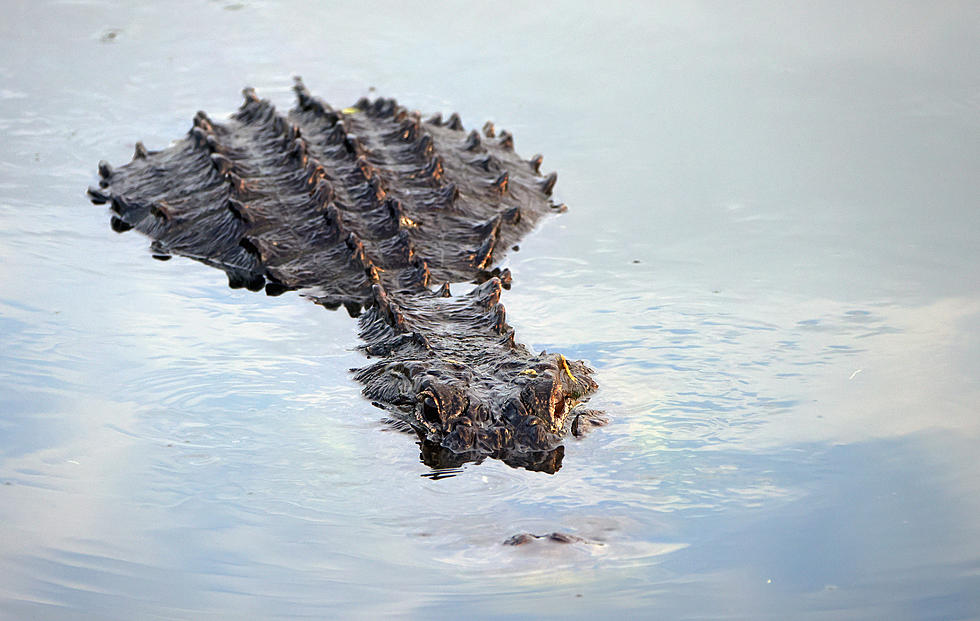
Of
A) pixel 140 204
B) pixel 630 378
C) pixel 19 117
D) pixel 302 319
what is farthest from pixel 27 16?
pixel 630 378

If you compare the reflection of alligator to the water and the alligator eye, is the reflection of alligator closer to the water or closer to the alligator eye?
the alligator eye

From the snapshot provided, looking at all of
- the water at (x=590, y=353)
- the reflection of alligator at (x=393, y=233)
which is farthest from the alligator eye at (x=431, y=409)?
the water at (x=590, y=353)

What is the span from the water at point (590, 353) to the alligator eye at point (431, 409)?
0.66 feet

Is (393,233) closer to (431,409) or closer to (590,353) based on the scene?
(590,353)

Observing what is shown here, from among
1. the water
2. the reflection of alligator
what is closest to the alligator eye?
the reflection of alligator

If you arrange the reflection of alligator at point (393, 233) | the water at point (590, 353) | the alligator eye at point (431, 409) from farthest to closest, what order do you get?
the reflection of alligator at point (393, 233) < the alligator eye at point (431, 409) < the water at point (590, 353)

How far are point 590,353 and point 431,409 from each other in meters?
1.63

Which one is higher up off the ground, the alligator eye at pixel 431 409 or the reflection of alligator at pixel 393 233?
the alligator eye at pixel 431 409

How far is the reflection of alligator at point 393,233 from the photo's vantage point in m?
6.54

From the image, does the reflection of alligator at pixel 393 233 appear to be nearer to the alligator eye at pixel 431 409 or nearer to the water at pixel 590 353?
the alligator eye at pixel 431 409

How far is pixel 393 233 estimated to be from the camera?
927 centimetres

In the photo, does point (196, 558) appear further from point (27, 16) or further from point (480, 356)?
point (27, 16)

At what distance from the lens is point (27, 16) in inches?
585

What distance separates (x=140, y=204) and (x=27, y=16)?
5956 mm
